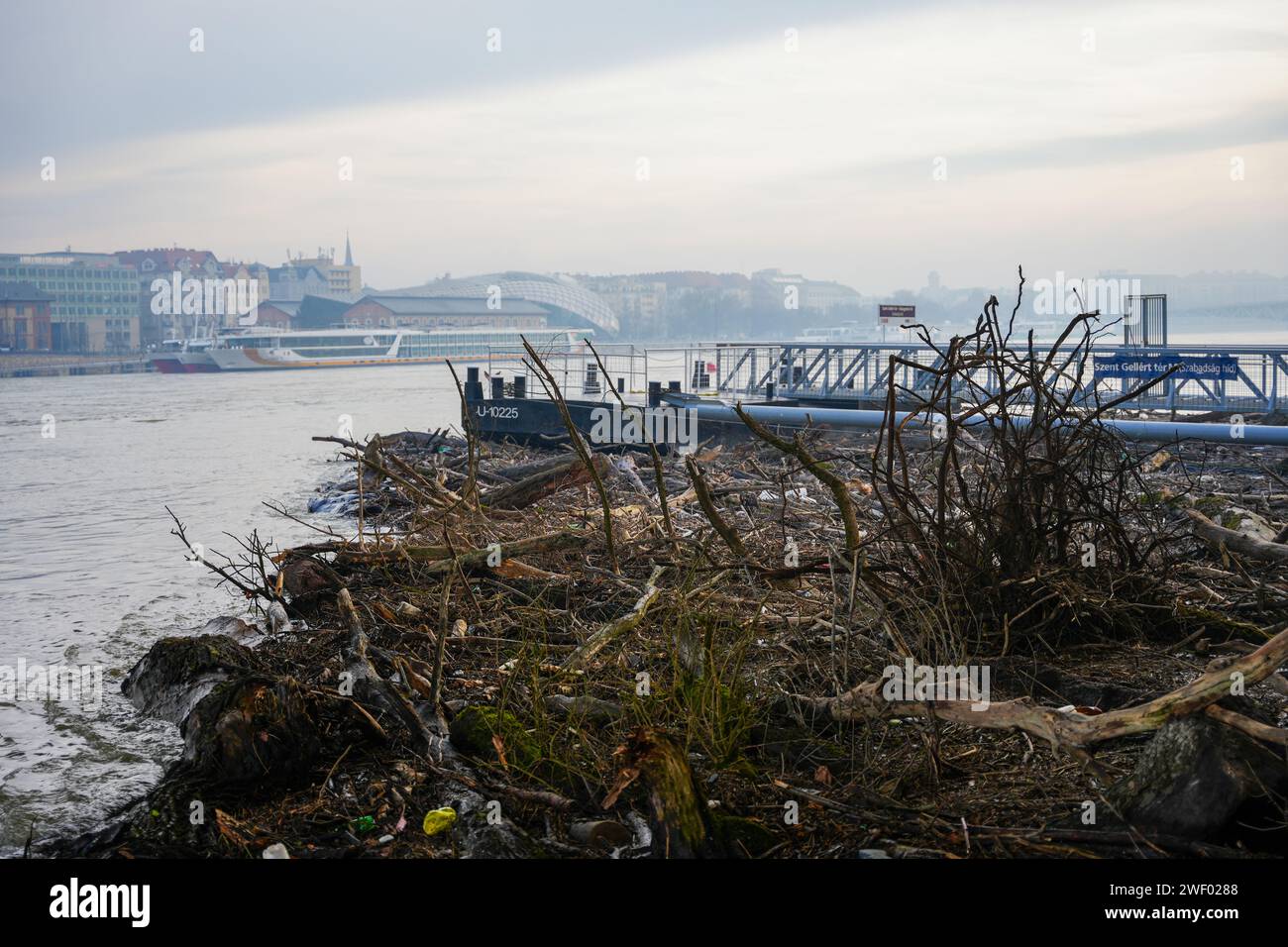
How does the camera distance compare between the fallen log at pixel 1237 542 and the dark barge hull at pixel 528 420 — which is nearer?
the fallen log at pixel 1237 542

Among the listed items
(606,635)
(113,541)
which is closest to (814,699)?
(606,635)

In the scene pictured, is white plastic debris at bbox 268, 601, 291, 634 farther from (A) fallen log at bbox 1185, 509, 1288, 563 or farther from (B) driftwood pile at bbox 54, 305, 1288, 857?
(A) fallen log at bbox 1185, 509, 1288, 563

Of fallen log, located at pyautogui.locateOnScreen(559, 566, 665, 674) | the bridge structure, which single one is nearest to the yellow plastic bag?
fallen log, located at pyautogui.locateOnScreen(559, 566, 665, 674)

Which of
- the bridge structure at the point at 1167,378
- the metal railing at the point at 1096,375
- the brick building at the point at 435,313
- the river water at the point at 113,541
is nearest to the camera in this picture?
the river water at the point at 113,541

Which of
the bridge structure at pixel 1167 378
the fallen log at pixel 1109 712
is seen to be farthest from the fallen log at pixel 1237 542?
the bridge structure at pixel 1167 378

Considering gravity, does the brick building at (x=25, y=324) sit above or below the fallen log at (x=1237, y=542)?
above

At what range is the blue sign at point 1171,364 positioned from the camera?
66.5 feet

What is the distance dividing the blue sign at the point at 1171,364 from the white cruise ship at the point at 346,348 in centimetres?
7638

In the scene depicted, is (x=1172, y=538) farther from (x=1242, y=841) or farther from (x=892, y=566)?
(x=1242, y=841)

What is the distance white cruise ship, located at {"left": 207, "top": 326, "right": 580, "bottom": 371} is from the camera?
96812 millimetres

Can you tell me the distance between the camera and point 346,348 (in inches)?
4166

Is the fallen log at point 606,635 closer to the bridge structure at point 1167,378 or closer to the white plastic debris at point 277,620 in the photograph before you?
the white plastic debris at point 277,620

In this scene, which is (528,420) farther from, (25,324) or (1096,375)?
(25,324)

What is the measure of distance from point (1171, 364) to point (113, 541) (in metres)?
17.4
